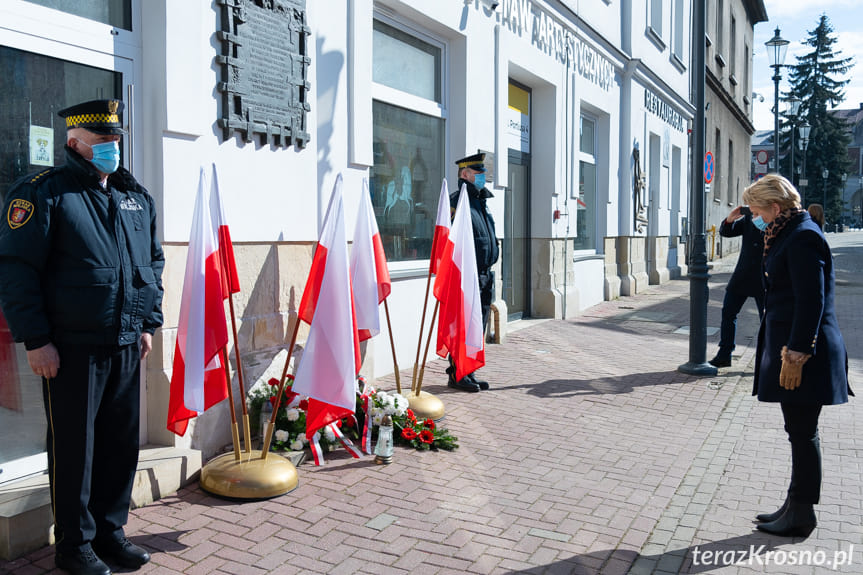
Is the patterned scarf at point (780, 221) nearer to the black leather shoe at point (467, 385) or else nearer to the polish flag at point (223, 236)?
the polish flag at point (223, 236)

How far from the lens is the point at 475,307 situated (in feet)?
20.8

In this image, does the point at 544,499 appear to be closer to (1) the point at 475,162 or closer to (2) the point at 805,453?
(2) the point at 805,453

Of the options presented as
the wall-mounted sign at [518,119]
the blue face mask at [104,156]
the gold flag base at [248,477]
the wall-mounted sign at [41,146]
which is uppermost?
the wall-mounted sign at [518,119]

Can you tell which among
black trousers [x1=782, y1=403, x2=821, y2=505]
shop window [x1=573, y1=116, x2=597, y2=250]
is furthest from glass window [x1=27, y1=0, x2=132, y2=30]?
shop window [x1=573, y1=116, x2=597, y2=250]

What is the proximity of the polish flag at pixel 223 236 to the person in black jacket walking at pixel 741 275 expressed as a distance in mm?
5319

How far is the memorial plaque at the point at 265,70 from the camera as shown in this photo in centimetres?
532

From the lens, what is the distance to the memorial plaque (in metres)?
5.32

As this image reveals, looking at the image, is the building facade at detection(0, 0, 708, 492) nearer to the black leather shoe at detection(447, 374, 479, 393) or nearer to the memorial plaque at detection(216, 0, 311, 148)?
the memorial plaque at detection(216, 0, 311, 148)

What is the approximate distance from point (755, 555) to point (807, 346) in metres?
1.07

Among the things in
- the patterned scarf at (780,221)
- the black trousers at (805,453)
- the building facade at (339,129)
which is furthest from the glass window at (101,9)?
the black trousers at (805,453)

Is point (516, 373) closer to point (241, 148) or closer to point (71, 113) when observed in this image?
point (241, 148)

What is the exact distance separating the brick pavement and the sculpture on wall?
9.34 meters

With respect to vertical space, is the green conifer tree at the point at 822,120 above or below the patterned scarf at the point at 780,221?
above

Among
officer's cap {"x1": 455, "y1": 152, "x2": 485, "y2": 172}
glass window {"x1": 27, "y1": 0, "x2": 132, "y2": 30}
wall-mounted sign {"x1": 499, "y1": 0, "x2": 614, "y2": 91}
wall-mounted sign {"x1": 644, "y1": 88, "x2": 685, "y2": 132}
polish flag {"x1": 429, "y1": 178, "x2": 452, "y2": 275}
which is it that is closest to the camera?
glass window {"x1": 27, "y1": 0, "x2": 132, "y2": 30}
